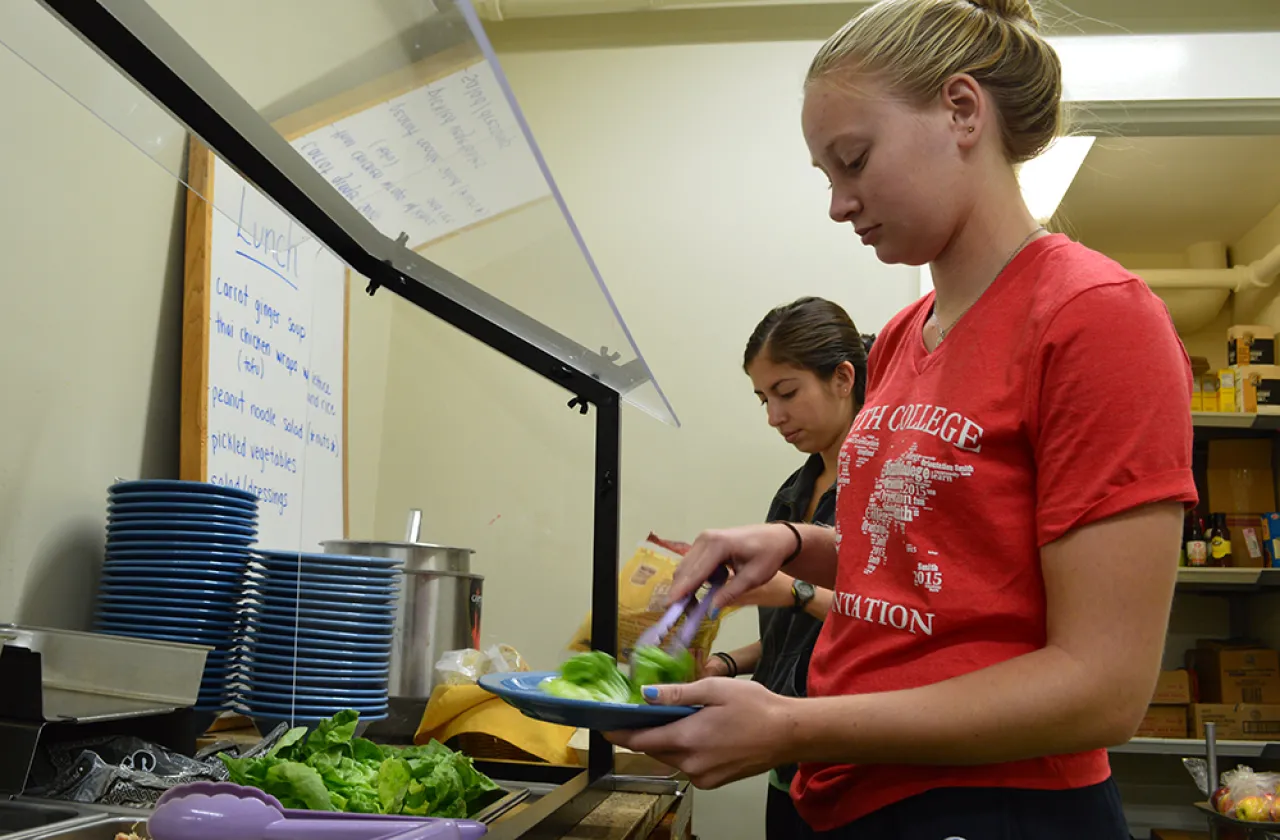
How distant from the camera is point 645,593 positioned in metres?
1.38

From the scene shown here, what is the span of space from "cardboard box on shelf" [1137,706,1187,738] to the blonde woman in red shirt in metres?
3.76

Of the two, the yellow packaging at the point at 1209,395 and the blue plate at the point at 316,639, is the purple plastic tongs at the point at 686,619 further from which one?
the yellow packaging at the point at 1209,395

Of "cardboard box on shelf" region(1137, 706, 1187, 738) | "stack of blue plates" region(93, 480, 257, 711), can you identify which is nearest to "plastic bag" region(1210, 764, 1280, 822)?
"cardboard box on shelf" region(1137, 706, 1187, 738)

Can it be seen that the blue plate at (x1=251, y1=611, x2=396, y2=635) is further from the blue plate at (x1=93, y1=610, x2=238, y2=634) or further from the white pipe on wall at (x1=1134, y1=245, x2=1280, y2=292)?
the white pipe on wall at (x1=1134, y1=245, x2=1280, y2=292)

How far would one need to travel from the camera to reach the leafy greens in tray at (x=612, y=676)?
0.92m

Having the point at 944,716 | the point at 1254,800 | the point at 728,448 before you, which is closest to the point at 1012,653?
the point at 944,716

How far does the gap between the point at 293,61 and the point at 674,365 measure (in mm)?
2679

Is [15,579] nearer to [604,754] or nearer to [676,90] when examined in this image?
[604,754]

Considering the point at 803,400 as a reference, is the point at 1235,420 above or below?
above

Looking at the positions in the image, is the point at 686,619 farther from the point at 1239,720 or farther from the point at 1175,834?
the point at 1175,834

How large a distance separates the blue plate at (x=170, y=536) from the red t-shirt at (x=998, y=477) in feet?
3.06

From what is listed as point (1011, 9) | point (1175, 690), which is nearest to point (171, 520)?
point (1011, 9)

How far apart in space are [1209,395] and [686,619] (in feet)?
13.7

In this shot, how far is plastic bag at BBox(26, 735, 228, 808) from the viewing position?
3.50 feet
